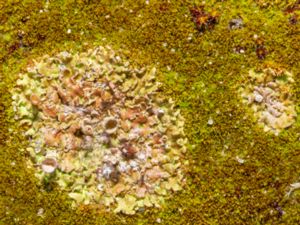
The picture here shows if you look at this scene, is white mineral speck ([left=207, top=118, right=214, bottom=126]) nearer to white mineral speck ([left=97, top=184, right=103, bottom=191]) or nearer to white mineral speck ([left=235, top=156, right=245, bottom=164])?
white mineral speck ([left=235, top=156, right=245, bottom=164])

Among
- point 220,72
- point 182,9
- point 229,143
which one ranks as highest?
point 182,9

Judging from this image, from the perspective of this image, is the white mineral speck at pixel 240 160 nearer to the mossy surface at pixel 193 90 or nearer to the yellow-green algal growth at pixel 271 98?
the mossy surface at pixel 193 90

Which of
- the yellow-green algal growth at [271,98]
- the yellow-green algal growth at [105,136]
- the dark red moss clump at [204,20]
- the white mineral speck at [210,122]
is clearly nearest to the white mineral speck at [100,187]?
the yellow-green algal growth at [105,136]

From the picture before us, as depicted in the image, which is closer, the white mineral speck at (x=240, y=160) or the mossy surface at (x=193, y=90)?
the mossy surface at (x=193, y=90)

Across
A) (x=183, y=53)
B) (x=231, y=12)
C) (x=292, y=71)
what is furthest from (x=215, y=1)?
(x=292, y=71)

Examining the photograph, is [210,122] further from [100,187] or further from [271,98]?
[100,187]

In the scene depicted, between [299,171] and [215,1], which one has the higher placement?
[215,1]

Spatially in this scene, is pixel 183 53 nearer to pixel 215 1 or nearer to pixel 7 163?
pixel 215 1
